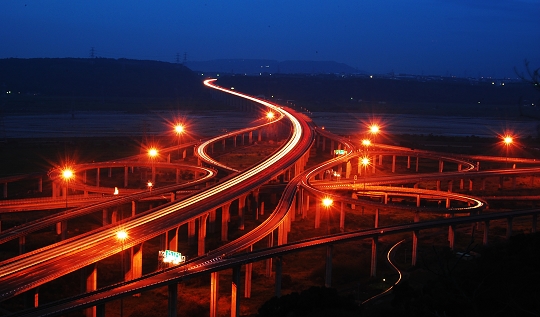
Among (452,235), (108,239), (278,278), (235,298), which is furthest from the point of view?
(452,235)

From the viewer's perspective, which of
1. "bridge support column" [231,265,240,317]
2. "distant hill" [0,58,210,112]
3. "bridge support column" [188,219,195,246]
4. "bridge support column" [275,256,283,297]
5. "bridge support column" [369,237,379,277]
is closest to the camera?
"bridge support column" [231,265,240,317]

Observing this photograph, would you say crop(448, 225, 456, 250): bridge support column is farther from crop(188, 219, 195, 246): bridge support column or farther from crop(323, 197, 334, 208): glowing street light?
crop(188, 219, 195, 246): bridge support column

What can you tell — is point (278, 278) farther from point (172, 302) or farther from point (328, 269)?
point (172, 302)

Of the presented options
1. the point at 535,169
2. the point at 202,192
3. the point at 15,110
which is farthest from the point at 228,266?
the point at 15,110

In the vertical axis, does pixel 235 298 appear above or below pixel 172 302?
below

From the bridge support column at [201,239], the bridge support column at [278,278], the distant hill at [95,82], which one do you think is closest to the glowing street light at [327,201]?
the bridge support column at [201,239]

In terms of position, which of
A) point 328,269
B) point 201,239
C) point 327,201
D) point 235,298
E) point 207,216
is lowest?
point 235,298

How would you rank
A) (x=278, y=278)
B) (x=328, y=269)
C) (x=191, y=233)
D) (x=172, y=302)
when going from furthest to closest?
(x=191, y=233)
(x=328, y=269)
(x=278, y=278)
(x=172, y=302)

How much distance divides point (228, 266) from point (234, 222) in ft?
46.4

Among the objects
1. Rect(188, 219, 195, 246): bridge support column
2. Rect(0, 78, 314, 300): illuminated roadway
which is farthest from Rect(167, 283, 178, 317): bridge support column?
→ Rect(188, 219, 195, 246): bridge support column

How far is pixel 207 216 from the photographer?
2961 centimetres

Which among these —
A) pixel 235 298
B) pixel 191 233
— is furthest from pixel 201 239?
pixel 235 298

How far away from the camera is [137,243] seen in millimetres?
22203

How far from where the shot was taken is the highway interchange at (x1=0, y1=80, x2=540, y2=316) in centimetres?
1795
